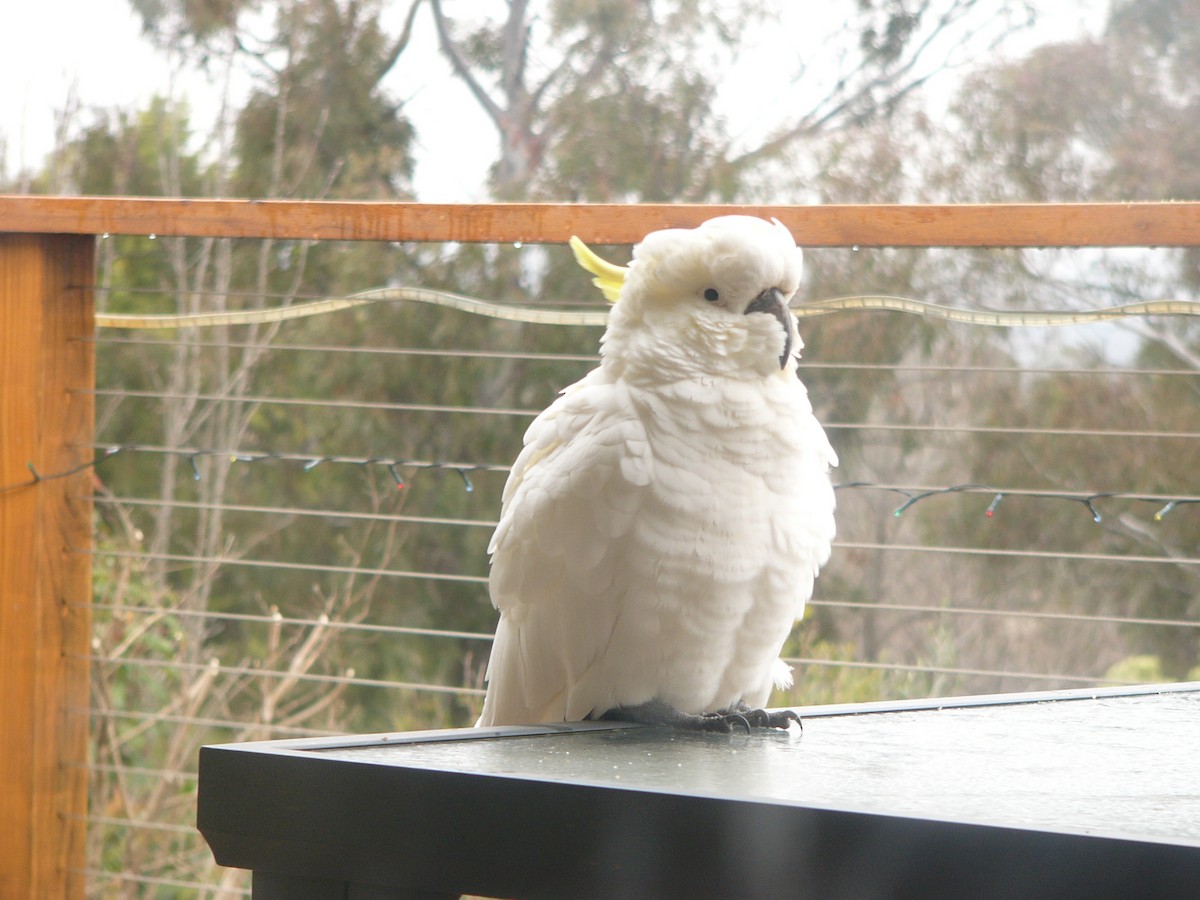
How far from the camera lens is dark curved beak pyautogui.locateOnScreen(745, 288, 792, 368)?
1.28 m

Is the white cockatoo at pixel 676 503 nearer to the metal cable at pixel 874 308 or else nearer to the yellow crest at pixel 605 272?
the yellow crest at pixel 605 272

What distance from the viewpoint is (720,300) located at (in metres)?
1.29

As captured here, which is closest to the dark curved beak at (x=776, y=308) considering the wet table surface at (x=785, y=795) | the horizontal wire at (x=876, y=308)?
the horizontal wire at (x=876, y=308)

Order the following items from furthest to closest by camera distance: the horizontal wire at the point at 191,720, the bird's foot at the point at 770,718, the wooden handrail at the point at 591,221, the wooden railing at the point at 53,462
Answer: the horizontal wire at the point at 191,720
the wooden railing at the point at 53,462
the wooden handrail at the point at 591,221
the bird's foot at the point at 770,718

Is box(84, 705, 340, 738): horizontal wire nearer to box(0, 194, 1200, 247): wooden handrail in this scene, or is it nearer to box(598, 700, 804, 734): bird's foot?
box(598, 700, 804, 734): bird's foot

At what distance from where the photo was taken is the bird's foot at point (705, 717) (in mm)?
1104

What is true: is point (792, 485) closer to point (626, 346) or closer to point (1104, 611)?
point (626, 346)

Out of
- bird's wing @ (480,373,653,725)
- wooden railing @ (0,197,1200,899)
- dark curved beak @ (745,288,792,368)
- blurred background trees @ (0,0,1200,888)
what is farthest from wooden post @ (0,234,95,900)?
blurred background trees @ (0,0,1200,888)

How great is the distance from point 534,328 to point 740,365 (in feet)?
10.3

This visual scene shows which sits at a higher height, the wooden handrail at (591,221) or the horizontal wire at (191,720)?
the wooden handrail at (591,221)

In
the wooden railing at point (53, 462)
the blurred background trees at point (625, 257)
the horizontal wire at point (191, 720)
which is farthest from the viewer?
the blurred background trees at point (625, 257)

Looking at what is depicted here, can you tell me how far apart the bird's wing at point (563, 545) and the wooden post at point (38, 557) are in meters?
0.70

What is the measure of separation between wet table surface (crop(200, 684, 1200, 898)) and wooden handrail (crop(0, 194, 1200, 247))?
0.66 meters

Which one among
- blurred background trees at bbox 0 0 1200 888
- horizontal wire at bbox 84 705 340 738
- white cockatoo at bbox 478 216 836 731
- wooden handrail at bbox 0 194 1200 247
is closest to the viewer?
white cockatoo at bbox 478 216 836 731
